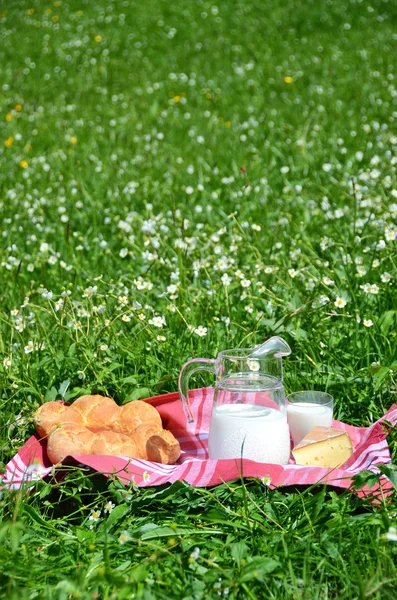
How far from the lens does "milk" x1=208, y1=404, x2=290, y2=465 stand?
2.15 meters

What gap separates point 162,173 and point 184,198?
0.71 metres

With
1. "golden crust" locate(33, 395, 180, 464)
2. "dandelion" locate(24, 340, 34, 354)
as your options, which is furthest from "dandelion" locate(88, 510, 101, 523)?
"dandelion" locate(24, 340, 34, 354)

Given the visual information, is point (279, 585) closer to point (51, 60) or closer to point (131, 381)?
point (131, 381)

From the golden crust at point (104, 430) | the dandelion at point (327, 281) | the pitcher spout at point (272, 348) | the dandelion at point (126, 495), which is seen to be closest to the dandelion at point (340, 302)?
the dandelion at point (327, 281)

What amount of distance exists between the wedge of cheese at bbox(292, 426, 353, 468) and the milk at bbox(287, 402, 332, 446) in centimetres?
10

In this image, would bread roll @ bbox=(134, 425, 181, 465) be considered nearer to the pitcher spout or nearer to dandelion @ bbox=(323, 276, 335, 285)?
the pitcher spout

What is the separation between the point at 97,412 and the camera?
2389 millimetres

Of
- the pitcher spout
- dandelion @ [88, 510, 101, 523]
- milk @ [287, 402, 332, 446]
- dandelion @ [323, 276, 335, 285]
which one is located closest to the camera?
dandelion @ [88, 510, 101, 523]

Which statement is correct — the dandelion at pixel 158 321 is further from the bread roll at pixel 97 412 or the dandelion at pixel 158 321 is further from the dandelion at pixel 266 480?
the dandelion at pixel 266 480

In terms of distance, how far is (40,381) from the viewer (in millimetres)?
2822

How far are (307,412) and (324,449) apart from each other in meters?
0.15

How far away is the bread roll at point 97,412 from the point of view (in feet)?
7.80


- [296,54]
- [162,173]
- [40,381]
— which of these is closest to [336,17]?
[296,54]

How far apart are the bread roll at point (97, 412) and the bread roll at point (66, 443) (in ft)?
0.33
